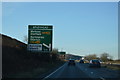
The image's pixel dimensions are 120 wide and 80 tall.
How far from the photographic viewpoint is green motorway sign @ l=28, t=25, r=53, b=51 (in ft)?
130

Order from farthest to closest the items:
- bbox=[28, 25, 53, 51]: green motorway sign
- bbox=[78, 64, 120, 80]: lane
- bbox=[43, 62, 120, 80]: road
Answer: bbox=[28, 25, 53, 51]: green motorway sign → bbox=[78, 64, 120, 80]: lane → bbox=[43, 62, 120, 80]: road

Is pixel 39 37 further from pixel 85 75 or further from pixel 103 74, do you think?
pixel 85 75

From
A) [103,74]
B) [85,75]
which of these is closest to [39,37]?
[103,74]

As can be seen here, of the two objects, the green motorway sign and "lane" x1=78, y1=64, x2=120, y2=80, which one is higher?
the green motorway sign

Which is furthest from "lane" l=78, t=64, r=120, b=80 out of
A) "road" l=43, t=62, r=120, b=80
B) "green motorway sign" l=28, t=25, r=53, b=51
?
"green motorway sign" l=28, t=25, r=53, b=51

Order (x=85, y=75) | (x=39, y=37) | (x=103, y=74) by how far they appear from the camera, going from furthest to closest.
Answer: (x=39, y=37) → (x=103, y=74) → (x=85, y=75)

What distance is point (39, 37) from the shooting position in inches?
1580

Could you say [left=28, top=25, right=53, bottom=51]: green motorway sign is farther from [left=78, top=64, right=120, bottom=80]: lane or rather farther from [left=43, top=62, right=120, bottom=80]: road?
[left=78, top=64, right=120, bottom=80]: lane

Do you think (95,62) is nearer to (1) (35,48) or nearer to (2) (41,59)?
(1) (35,48)

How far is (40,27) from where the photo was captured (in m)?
39.5

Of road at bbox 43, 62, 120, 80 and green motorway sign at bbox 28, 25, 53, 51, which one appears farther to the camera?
green motorway sign at bbox 28, 25, 53, 51

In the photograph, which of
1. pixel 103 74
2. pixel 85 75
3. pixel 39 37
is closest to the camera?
pixel 85 75

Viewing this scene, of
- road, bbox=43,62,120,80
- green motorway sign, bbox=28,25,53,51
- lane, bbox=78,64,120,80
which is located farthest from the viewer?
green motorway sign, bbox=28,25,53,51

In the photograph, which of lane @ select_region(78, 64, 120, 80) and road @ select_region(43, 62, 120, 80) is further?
lane @ select_region(78, 64, 120, 80)
